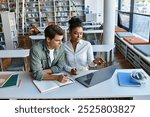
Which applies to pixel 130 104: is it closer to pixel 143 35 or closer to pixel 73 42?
pixel 73 42

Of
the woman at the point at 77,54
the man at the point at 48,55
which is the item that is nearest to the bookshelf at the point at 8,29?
the woman at the point at 77,54

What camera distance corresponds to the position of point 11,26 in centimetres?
599

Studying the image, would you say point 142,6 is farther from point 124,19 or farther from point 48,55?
point 48,55

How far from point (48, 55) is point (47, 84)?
0.35 metres

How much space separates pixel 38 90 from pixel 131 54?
3.40 m

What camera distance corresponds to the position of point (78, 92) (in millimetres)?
1607

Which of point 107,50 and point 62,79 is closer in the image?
point 62,79

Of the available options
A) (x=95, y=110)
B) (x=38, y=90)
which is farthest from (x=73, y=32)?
(x=95, y=110)

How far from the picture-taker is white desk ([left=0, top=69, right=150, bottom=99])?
1.56 m

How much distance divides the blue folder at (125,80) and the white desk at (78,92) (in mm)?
43

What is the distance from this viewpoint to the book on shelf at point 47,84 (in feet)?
5.42

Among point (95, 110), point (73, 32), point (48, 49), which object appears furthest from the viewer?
point (73, 32)

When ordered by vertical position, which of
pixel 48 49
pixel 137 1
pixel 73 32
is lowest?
pixel 48 49

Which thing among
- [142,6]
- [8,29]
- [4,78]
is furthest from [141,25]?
[4,78]
